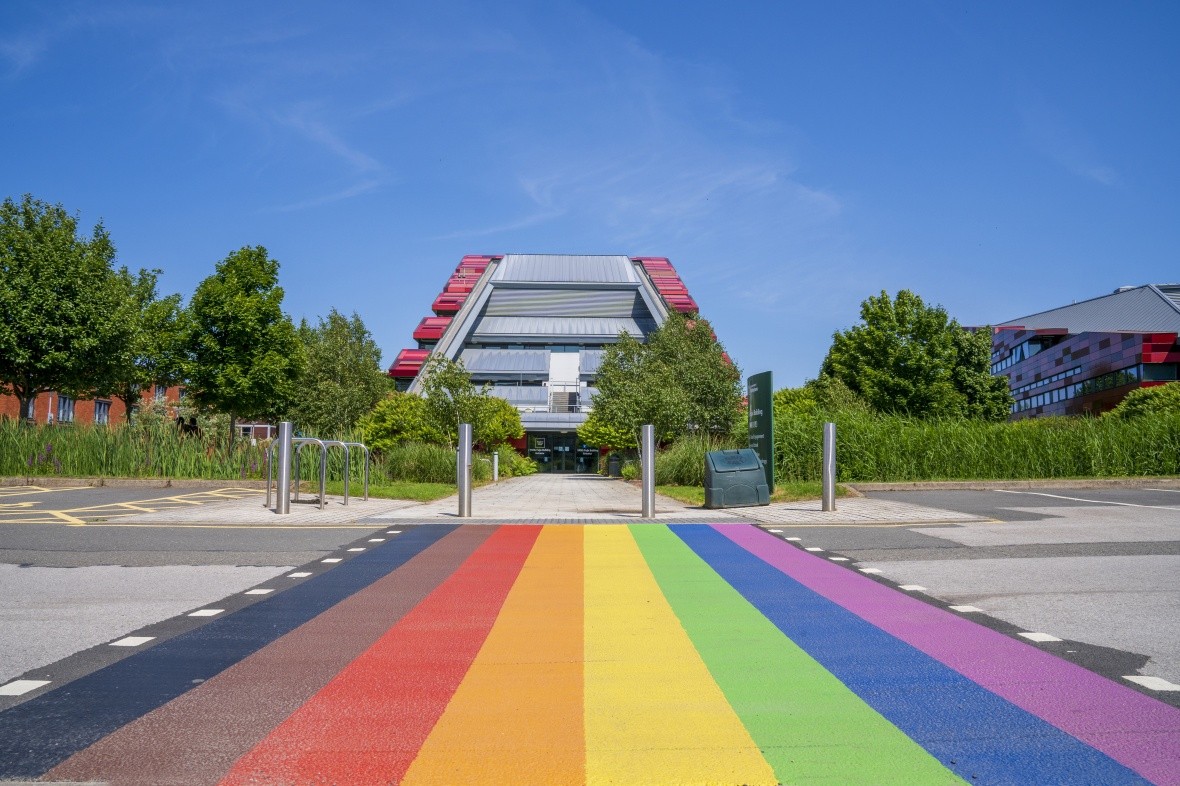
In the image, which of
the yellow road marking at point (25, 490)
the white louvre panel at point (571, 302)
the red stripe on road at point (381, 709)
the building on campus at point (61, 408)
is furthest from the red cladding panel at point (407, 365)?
the red stripe on road at point (381, 709)

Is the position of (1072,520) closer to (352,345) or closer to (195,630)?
(195,630)

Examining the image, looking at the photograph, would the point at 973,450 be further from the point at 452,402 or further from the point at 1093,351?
the point at 1093,351

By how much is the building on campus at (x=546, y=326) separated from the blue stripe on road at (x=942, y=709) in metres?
47.9

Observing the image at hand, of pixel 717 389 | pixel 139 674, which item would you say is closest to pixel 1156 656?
pixel 139 674

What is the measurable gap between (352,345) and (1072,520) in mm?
41339

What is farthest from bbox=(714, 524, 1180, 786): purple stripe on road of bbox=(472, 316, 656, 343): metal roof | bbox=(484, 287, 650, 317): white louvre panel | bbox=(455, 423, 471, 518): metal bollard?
bbox=(484, 287, 650, 317): white louvre panel

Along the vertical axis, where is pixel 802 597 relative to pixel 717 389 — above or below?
below

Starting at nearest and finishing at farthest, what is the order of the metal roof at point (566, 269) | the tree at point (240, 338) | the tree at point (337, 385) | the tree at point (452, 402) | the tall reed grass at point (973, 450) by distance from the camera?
1. the tall reed grass at point (973, 450)
2. the tree at point (452, 402)
3. the tree at point (240, 338)
4. the tree at point (337, 385)
5. the metal roof at point (566, 269)

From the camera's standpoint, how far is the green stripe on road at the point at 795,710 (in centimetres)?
247

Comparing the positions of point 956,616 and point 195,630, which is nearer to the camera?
point 195,630

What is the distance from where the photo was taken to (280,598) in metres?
5.44

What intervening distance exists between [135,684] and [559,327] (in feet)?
196

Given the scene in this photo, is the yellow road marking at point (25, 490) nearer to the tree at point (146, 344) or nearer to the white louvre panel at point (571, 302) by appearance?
the tree at point (146, 344)

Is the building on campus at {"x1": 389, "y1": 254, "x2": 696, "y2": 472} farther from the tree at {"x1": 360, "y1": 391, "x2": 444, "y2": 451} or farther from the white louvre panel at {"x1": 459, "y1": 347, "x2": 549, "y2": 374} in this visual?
the tree at {"x1": 360, "y1": 391, "x2": 444, "y2": 451}
